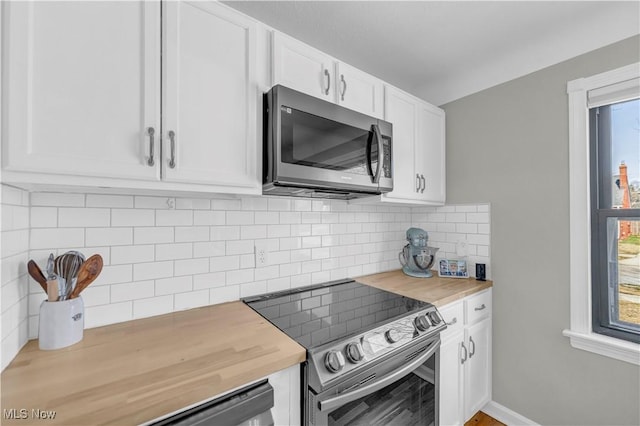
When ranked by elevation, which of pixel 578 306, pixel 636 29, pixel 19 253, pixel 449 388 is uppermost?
pixel 636 29

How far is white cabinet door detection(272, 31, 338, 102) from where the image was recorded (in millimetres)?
1280

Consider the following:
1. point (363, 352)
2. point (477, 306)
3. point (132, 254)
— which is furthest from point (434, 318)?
point (132, 254)

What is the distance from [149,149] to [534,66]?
92.9 inches

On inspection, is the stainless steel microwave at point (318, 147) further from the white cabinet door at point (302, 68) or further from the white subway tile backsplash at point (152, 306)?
the white subway tile backsplash at point (152, 306)

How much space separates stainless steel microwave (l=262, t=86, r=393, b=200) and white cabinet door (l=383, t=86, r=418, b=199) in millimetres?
242

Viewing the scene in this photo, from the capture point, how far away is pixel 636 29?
1.41 meters

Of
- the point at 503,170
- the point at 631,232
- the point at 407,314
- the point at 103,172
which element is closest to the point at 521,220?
the point at 503,170

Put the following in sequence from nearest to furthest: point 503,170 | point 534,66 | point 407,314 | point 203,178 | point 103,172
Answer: point 103,172, point 203,178, point 407,314, point 534,66, point 503,170

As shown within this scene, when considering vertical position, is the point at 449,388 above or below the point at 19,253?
below

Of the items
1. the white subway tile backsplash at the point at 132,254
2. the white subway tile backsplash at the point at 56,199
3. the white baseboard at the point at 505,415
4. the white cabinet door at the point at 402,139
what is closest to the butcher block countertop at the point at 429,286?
the white cabinet door at the point at 402,139

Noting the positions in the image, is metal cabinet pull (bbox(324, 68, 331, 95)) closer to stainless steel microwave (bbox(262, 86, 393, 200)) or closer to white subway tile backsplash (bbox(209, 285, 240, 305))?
stainless steel microwave (bbox(262, 86, 393, 200))

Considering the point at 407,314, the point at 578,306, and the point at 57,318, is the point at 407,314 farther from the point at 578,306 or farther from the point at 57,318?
the point at 57,318

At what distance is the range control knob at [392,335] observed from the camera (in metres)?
1.18

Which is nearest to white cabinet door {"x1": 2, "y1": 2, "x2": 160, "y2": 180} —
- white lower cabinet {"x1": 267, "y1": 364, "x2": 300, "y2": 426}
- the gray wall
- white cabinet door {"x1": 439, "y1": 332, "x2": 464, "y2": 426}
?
white lower cabinet {"x1": 267, "y1": 364, "x2": 300, "y2": 426}
